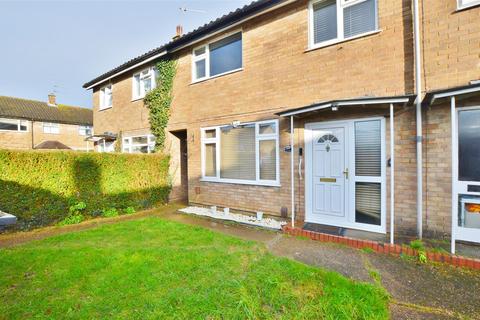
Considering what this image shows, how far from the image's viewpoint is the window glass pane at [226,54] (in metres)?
7.64

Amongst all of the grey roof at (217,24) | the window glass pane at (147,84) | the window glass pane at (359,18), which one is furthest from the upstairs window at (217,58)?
the window glass pane at (359,18)

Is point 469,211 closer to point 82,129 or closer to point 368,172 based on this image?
point 368,172

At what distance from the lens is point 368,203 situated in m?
5.25

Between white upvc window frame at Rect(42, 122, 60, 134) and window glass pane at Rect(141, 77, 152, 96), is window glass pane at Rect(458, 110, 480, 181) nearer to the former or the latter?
window glass pane at Rect(141, 77, 152, 96)

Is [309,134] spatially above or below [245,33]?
below

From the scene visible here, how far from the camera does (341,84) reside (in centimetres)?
558

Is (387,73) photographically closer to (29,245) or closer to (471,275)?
(471,275)

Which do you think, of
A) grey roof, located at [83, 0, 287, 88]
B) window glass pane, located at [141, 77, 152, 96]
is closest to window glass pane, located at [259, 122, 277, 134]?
grey roof, located at [83, 0, 287, 88]

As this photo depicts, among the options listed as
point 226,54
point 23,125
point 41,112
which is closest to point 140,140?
point 226,54

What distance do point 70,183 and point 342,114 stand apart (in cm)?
746

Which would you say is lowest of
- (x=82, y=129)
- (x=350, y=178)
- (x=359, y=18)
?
(x=350, y=178)

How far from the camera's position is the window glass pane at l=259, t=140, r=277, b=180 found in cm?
673

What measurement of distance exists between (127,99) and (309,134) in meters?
9.47

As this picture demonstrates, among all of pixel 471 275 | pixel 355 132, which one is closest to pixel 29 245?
pixel 355 132
